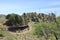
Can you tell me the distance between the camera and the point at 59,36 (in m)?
28.0

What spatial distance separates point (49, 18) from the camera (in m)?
42.9

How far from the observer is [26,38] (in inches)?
1131

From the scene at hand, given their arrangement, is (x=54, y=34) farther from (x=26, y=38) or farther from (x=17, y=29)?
(x=17, y=29)

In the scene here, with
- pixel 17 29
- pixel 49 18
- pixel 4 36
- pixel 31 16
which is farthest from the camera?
pixel 31 16

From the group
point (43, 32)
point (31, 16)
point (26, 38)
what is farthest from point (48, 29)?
point (31, 16)

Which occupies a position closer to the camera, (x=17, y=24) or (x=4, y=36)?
(x=4, y=36)

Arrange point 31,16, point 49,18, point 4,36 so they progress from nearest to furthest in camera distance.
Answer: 1. point 4,36
2. point 49,18
3. point 31,16

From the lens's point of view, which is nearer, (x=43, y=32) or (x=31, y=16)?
(x=43, y=32)

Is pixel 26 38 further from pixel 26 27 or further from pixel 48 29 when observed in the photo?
pixel 26 27

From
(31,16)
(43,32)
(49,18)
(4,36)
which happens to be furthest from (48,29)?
(31,16)

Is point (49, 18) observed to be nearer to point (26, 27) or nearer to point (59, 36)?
point (26, 27)

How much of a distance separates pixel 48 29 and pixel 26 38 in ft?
9.90

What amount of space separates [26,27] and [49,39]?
36.1ft

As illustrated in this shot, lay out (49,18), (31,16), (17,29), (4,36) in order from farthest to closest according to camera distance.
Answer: (31,16)
(49,18)
(17,29)
(4,36)
